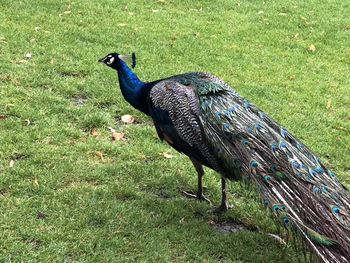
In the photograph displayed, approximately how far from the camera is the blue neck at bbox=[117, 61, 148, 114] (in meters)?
4.30

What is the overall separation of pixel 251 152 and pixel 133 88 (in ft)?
3.91

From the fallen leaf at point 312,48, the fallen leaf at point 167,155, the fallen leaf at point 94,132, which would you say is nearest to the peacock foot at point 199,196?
the fallen leaf at point 167,155

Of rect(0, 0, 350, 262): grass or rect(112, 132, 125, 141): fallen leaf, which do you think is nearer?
rect(0, 0, 350, 262): grass

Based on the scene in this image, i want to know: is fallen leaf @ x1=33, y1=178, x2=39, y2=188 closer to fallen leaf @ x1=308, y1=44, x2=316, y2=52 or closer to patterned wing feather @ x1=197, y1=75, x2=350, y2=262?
patterned wing feather @ x1=197, y1=75, x2=350, y2=262

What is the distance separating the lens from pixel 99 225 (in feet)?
12.7

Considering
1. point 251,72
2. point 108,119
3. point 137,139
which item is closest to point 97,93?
point 108,119

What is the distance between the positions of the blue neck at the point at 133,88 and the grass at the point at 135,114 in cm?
59

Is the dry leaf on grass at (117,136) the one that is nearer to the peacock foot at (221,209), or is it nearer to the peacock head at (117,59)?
the peacock head at (117,59)

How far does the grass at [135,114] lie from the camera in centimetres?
377

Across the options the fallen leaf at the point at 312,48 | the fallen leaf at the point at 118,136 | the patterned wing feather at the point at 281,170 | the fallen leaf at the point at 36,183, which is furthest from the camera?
the fallen leaf at the point at 312,48

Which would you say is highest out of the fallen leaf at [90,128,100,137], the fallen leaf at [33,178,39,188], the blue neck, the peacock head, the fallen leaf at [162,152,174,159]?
the peacock head

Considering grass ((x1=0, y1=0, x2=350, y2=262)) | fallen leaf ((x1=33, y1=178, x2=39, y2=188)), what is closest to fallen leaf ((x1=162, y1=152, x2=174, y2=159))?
grass ((x1=0, y1=0, x2=350, y2=262))

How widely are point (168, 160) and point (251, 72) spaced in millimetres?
2512

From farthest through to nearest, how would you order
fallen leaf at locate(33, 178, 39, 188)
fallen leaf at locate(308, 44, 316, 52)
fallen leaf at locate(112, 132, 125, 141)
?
fallen leaf at locate(308, 44, 316, 52) → fallen leaf at locate(112, 132, 125, 141) → fallen leaf at locate(33, 178, 39, 188)
